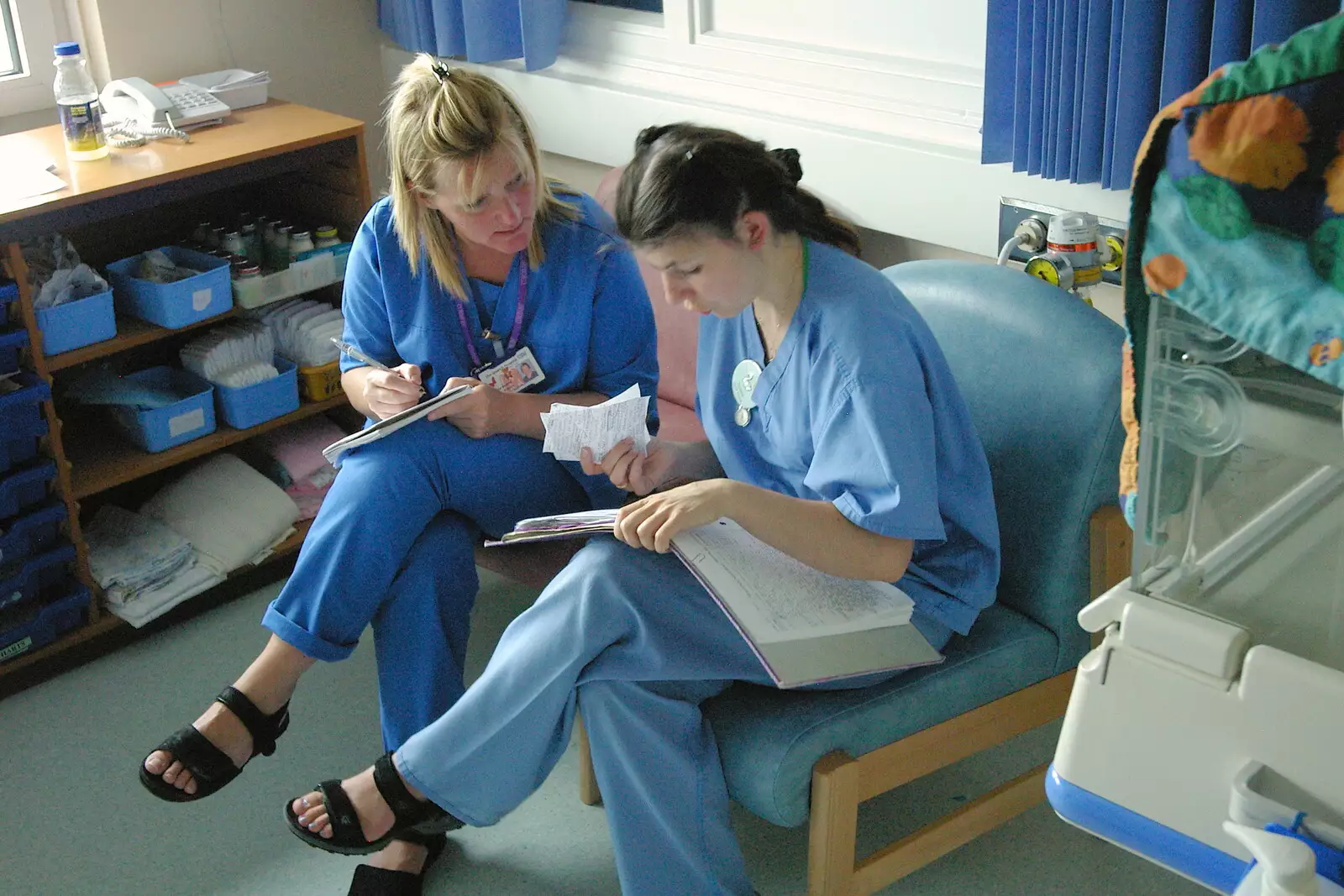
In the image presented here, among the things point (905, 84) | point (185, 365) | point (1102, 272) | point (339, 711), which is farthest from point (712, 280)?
point (185, 365)

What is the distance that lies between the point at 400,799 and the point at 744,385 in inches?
27.5

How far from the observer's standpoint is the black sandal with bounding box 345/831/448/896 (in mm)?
1915

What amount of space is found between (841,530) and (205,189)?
1483mm

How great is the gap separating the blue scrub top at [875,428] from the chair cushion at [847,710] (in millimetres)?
73

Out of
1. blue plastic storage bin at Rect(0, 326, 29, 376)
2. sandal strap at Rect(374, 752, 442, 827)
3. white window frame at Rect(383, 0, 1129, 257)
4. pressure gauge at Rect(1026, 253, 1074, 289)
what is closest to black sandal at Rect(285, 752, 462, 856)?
sandal strap at Rect(374, 752, 442, 827)

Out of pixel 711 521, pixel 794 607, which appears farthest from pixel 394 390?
pixel 794 607

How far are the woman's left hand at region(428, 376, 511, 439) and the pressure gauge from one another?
781mm

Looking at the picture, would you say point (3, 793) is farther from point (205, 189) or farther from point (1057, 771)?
point (1057, 771)

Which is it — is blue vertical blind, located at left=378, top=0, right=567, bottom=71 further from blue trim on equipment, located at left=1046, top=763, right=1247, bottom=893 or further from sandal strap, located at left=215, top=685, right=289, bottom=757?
blue trim on equipment, located at left=1046, top=763, right=1247, bottom=893

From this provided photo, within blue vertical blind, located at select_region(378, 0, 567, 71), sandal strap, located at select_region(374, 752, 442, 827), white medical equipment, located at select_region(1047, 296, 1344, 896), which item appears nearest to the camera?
white medical equipment, located at select_region(1047, 296, 1344, 896)

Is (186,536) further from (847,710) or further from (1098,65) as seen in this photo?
(1098,65)

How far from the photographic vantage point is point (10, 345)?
2.24 metres

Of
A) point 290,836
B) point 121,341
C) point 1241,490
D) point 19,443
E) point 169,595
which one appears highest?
point 1241,490

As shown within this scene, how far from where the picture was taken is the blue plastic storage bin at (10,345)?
2.23 meters
